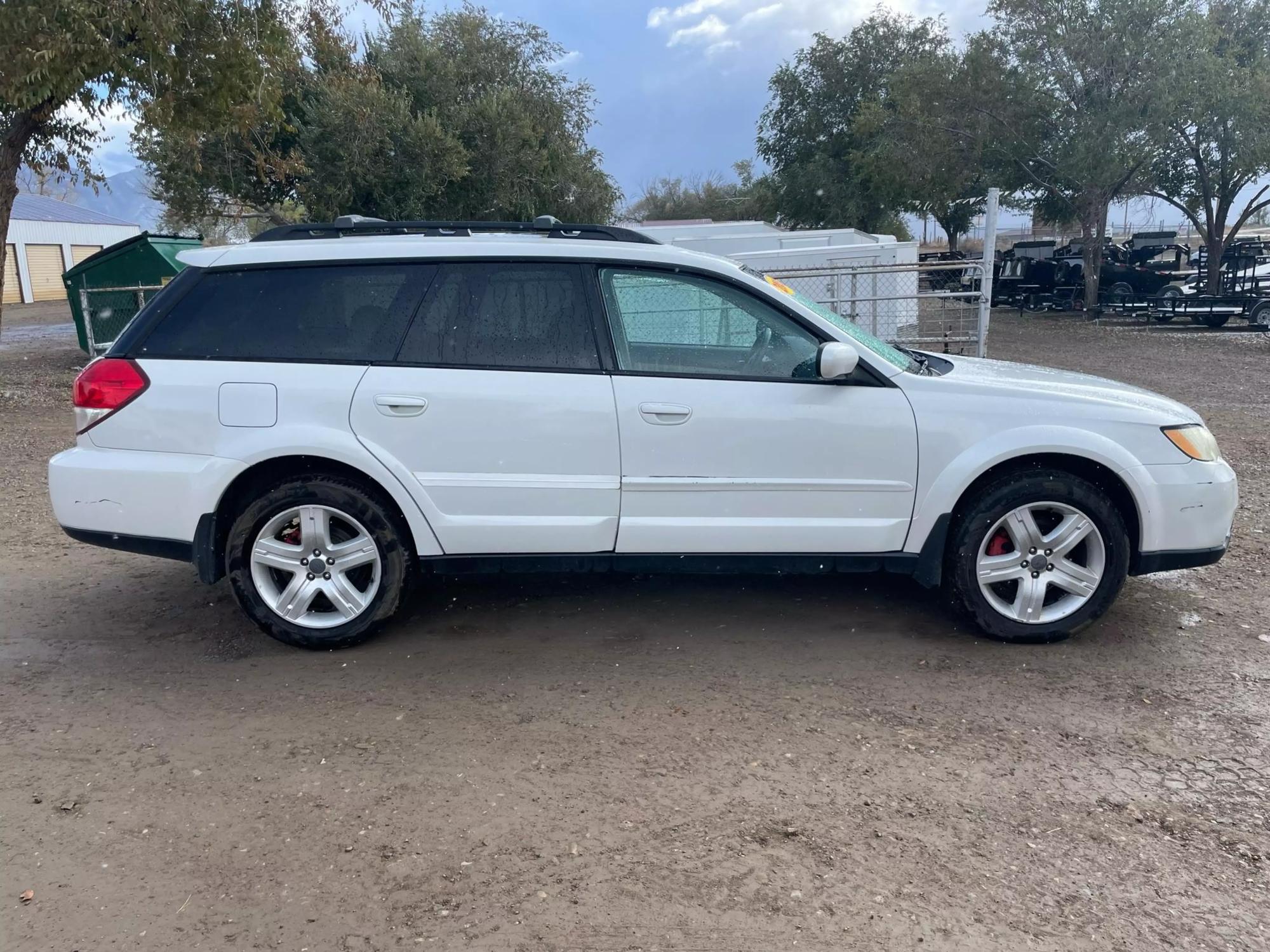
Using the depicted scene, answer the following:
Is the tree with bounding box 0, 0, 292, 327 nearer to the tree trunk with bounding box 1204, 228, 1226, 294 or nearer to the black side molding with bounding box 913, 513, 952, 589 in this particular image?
the black side molding with bounding box 913, 513, 952, 589

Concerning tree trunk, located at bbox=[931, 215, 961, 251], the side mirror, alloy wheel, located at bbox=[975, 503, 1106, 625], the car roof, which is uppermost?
tree trunk, located at bbox=[931, 215, 961, 251]

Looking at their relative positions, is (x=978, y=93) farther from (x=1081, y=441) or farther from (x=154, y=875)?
(x=154, y=875)

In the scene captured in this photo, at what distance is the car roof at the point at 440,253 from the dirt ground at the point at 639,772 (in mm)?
1695

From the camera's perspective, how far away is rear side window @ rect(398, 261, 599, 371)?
423 centimetres

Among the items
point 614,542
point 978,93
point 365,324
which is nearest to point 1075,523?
point 614,542

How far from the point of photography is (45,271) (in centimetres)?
4591

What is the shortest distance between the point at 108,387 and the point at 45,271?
49499 millimetres

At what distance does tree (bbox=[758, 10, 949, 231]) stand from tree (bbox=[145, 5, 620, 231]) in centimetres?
995

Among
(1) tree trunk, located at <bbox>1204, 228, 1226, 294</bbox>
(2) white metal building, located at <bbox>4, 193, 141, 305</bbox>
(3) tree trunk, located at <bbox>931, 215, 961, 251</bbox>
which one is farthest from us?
(2) white metal building, located at <bbox>4, 193, 141, 305</bbox>

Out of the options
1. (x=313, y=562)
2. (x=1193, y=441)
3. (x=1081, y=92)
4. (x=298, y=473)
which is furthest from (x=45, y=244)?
(x=1193, y=441)

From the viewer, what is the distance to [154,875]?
2.82 metres

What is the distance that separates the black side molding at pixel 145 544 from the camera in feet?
14.0

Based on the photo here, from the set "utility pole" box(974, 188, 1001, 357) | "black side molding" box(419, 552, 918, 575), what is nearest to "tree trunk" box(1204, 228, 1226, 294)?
"utility pole" box(974, 188, 1001, 357)

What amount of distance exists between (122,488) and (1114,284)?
26.8 meters
